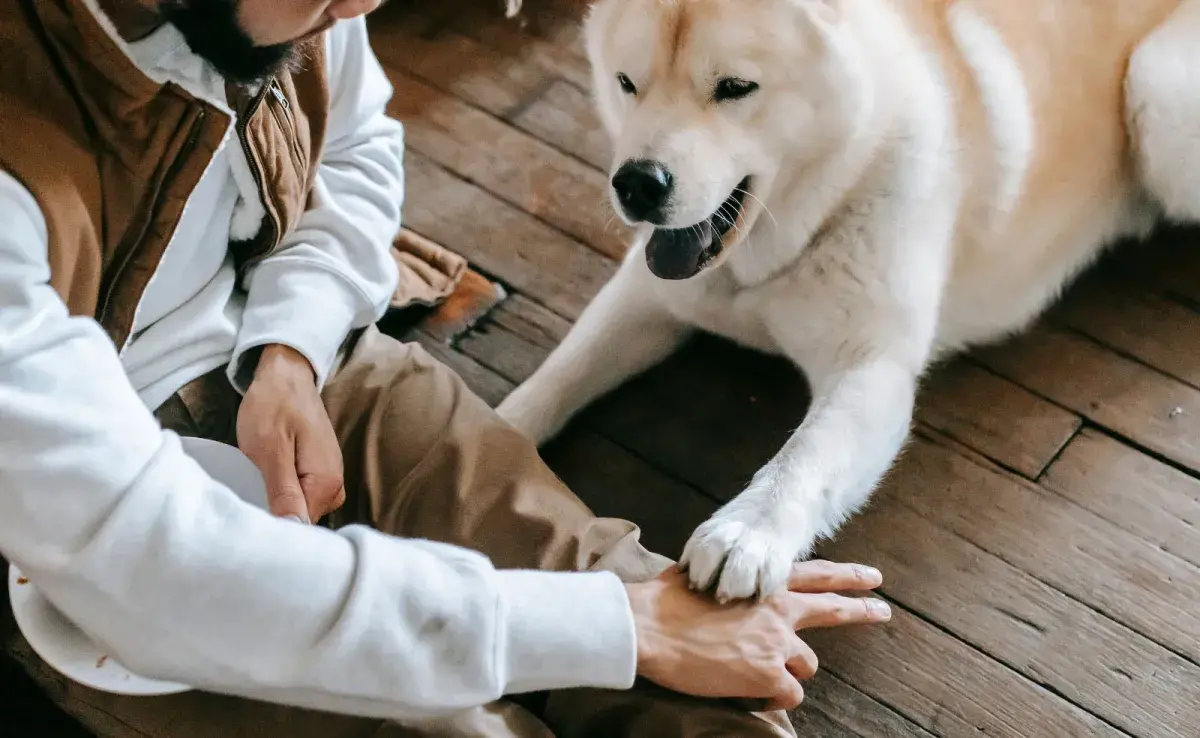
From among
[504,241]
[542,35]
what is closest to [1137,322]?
[504,241]

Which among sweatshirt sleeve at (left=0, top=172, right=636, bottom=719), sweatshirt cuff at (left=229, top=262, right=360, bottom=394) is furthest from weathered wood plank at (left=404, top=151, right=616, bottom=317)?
sweatshirt sleeve at (left=0, top=172, right=636, bottom=719)

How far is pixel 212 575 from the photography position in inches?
28.2

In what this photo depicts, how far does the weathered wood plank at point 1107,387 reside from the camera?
143cm

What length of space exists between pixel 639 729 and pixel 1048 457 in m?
0.82

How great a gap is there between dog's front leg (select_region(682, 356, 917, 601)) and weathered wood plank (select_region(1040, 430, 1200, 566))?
0.92 ft

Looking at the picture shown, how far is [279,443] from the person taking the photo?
0.97m

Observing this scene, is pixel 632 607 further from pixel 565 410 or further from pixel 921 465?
pixel 921 465

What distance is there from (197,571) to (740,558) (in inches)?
21.1

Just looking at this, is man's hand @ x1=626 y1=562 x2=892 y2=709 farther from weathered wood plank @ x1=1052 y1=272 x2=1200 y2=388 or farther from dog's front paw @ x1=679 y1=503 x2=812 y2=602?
weathered wood plank @ x1=1052 y1=272 x2=1200 y2=388

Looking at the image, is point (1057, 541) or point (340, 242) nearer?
point (340, 242)

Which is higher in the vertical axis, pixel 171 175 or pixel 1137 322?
pixel 171 175

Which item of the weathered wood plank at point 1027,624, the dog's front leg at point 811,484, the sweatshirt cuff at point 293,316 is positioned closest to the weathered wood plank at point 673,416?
the weathered wood plank at point 1027,624

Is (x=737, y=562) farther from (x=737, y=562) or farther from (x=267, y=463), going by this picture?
(x=267, y=463)

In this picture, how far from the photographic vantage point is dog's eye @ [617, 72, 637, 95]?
118 cm
